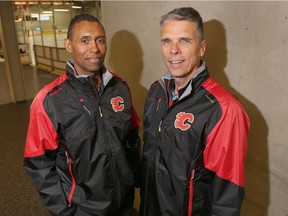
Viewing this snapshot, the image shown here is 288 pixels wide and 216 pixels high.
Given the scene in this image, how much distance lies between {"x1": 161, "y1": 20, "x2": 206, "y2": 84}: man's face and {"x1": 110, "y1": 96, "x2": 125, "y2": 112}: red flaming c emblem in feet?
1.36

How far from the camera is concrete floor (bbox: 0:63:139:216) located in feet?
7.95

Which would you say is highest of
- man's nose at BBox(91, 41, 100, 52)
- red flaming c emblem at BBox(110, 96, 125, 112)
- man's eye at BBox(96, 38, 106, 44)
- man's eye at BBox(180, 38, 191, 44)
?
man's eye at BBox(180, 38, 191, 44)

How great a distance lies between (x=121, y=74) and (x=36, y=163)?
1.33 meters

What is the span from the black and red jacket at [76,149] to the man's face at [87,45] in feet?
0.28

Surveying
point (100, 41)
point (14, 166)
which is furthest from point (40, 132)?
point (14, 166)

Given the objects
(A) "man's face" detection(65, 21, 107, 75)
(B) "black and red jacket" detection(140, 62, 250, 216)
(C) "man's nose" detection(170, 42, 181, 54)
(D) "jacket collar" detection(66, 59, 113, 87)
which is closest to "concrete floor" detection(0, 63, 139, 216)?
(B) "black and red jacket" detection(140, 62, 250, 216)

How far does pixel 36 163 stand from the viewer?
133 cm

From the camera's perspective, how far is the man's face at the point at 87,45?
4.39 ft

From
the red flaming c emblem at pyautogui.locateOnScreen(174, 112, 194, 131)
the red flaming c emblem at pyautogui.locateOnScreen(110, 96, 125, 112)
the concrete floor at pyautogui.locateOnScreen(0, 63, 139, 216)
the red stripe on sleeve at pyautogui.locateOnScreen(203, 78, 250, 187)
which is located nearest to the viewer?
the red stripe on sleeve at pyautogui.locateOnScreen(203, 78, 250, 187)

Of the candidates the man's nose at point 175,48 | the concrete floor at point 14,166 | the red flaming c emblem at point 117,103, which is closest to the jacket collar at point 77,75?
the red flaming c emblem at point 117,103

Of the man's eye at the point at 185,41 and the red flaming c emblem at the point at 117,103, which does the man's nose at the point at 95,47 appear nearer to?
the red flaming c emblem at the point at 117,103

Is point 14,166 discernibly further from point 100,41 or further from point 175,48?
point 175,48

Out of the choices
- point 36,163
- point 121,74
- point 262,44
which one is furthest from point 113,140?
point 121,74

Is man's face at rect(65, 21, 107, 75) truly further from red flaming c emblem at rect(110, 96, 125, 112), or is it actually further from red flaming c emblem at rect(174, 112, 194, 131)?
red flaming c emblem at rect(174, 112, 194, 131)
